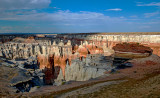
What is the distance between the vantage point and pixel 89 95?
680cm

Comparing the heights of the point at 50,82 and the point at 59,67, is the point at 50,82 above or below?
below

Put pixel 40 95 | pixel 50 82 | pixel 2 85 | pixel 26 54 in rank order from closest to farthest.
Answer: pixel 40 95
pixel 2 85
pixel 50 82
pixel 26 54

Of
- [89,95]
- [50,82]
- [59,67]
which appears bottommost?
[50,82]

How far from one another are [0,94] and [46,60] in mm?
10714

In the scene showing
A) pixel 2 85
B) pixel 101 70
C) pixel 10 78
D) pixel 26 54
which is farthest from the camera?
pixel 26 54

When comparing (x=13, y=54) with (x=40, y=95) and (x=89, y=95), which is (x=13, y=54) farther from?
(x=89, y=95)

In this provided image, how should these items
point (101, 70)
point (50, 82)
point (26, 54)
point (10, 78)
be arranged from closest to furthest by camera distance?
point (10, 78) → point (101, 70) → point (50, 82) → point (26, 54)

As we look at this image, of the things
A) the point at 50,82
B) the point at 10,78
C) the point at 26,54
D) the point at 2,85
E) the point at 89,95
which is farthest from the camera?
the point at 26,54

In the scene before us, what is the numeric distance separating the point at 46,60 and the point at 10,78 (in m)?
8.08

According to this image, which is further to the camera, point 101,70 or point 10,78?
point 101,70

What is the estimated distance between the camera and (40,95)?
761 cm

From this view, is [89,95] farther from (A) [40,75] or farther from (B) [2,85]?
(A) [40,75]

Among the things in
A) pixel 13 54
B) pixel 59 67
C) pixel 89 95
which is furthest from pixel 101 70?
pixel 13 54

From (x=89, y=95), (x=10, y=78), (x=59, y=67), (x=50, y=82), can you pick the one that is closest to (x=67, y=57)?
(x=59, y=67)
